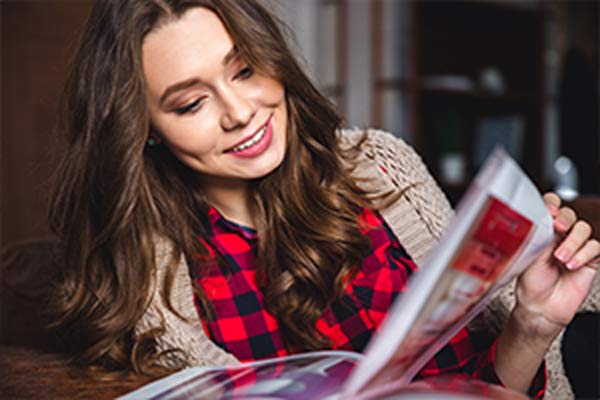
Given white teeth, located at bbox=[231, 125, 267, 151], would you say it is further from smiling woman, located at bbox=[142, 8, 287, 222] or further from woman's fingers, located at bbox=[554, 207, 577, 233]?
woman's fingers, located at bbox=[554, 207, 577, 233]

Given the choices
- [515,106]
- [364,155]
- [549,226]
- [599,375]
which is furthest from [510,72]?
[549,226]

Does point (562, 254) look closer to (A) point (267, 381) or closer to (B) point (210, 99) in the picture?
(A) point (267, 381)

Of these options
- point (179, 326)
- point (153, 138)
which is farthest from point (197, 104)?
point (179, 326)

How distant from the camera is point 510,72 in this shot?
362cm

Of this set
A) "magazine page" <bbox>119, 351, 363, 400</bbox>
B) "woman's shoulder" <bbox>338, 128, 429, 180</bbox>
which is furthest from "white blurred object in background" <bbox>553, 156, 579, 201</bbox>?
"magazine page" <bbox>119, 351, 363, 400</bbox>

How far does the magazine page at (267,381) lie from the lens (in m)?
0.51

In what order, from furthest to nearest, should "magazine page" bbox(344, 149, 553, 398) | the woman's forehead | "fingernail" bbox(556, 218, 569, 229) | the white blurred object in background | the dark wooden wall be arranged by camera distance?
the dark wooden wall < the white blurred object in background < the woman's forehead < "fingernail" bbox(556, 218, 569, 229) < "magazine page" bbox(344, 149, 553, 398)

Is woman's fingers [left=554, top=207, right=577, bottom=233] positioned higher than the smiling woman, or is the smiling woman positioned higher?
the smiling woman

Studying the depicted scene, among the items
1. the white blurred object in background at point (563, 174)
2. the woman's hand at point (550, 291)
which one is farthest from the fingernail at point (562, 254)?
the white blurred object in background at point (563, 174)

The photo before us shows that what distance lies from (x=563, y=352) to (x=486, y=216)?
55cm

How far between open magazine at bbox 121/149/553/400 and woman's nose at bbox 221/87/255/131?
0.40 m

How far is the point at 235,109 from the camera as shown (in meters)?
0.87

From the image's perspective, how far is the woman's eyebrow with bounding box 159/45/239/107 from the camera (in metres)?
0.86

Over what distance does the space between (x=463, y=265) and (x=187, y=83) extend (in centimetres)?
53
